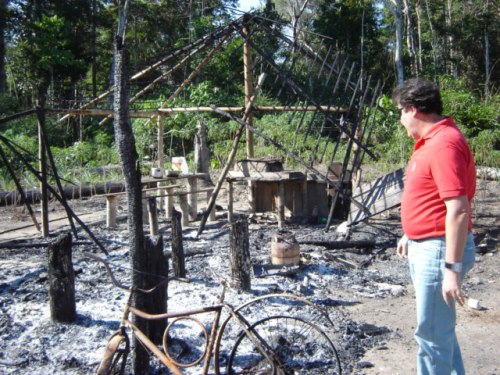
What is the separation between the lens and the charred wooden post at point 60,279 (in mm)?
4828

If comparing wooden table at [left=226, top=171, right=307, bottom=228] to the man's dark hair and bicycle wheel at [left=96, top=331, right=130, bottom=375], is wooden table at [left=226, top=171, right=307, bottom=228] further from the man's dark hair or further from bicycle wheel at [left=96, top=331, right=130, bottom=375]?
the man's dark hair

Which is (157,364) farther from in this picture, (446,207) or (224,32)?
(224,32)

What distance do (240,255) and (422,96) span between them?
308cm

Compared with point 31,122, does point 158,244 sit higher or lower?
lower

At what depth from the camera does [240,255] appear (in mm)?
5578

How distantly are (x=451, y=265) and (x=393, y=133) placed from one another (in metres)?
13.2

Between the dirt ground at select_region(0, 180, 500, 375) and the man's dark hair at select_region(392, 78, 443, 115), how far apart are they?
211cm

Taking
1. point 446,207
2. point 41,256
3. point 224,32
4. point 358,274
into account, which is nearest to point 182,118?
point 224,32

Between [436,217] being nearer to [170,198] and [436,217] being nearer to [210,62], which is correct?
[170,198]

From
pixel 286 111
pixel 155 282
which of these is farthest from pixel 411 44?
pixel 155 282

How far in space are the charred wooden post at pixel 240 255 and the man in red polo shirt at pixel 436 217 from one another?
8.59ft

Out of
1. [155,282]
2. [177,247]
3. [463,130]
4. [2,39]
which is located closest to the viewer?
[155,282]

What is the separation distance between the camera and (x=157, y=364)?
417 centimetres

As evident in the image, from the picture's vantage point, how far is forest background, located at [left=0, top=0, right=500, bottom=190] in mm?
16625
